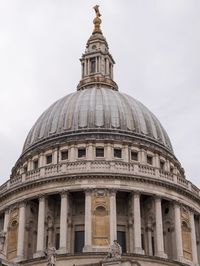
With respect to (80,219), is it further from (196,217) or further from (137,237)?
(196,217)

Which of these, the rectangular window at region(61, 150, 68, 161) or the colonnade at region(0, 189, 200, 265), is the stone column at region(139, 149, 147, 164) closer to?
the colonnade at region(0, 189, 200, 265)

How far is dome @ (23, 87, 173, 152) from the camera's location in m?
62.0

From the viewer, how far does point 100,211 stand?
2154 inches

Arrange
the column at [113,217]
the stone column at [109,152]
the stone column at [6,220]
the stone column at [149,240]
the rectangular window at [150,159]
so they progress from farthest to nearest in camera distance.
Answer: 1. the rectangular window at [150,159]
2. the stone column at [109,152]
3. the stone column at [6,220]
4. the stone column at [149,240]
5. the column at [113,217]

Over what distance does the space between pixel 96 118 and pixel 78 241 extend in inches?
511

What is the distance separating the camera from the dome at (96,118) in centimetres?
6200

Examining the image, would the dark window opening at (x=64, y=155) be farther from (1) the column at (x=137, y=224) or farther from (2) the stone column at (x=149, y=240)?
(2) the stone column at (x=149, y=240)

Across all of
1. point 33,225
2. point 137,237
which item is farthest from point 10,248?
point 137,237

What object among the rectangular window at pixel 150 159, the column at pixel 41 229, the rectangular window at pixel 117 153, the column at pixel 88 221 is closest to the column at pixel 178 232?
the rectangular window at pixel 150 159

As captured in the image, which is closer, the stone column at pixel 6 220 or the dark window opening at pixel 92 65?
the stone column at pixel 6 220

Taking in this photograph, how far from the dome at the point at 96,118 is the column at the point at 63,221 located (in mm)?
8105

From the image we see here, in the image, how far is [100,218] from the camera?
54.4 meters

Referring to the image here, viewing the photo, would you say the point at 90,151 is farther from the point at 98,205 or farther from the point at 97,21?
the point at 97,21

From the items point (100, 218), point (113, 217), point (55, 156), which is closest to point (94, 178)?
point (100, 218)
